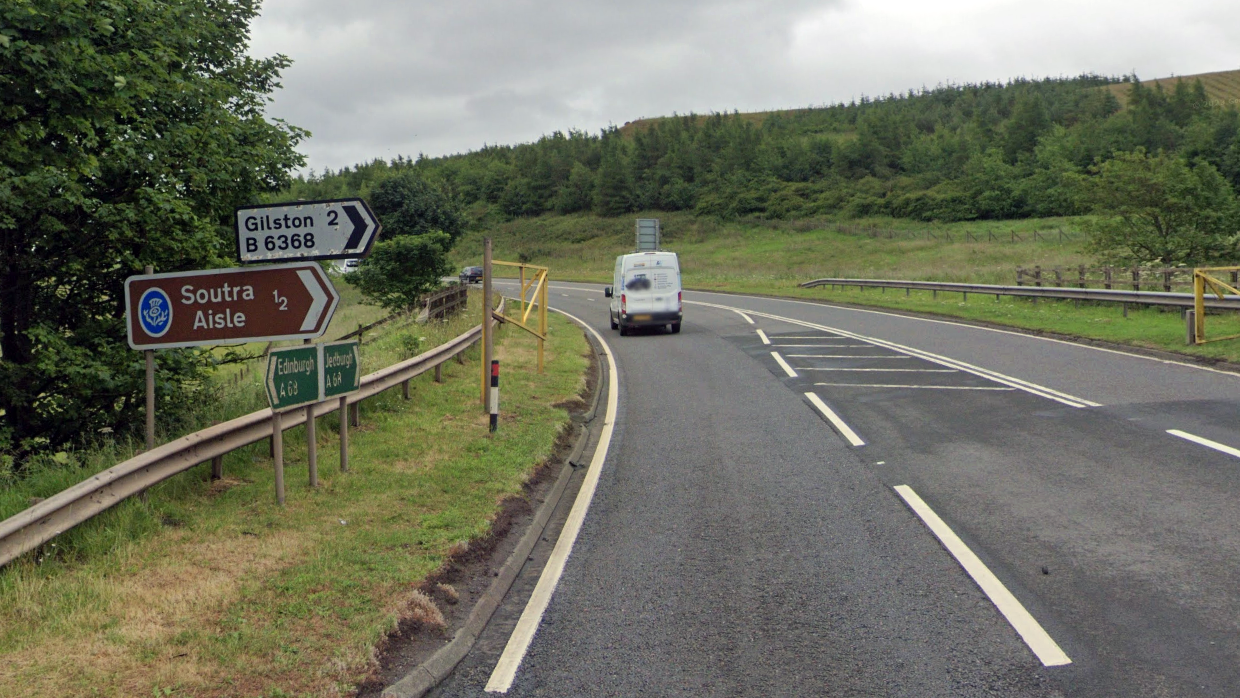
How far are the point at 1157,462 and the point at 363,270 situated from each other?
26353 mm

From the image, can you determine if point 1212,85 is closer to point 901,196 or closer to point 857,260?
point 901,196

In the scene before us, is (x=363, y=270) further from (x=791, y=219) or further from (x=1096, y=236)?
(x=791, y=219)

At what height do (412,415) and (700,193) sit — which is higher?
(700,193)

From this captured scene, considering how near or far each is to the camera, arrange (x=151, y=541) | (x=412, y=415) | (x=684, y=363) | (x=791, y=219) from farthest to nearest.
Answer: (x=791, y=219) → (x=684, y=363) → (x=412, y=415) → (x=151, y=541)

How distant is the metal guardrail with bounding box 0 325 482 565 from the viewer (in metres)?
5.11

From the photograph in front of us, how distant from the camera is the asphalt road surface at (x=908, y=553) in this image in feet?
14.2

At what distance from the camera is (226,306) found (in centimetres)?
695

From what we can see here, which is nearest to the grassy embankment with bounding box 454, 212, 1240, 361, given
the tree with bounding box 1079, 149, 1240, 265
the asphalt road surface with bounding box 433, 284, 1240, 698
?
the tree with bounding box 1079, 149, 1240, 265

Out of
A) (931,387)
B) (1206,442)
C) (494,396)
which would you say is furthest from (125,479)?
(931,387)

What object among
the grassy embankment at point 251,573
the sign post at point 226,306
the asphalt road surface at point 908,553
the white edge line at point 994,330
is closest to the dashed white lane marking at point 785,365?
the asphalt road surface at point 908,553

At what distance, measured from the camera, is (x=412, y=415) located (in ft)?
35.9

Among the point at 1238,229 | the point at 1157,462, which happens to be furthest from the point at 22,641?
the point at 1238,229

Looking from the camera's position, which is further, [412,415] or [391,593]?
[412,415]

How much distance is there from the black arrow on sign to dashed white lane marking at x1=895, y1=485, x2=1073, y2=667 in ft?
16.5
